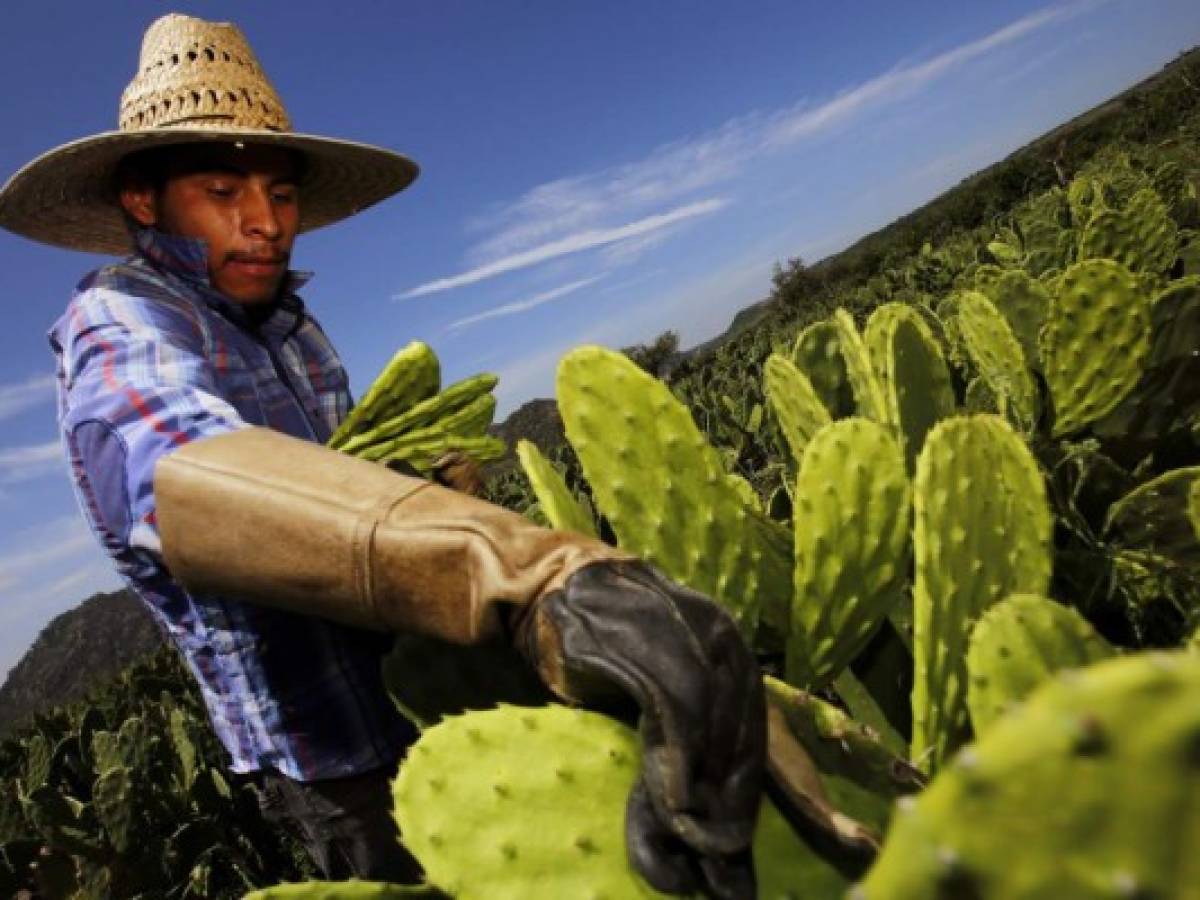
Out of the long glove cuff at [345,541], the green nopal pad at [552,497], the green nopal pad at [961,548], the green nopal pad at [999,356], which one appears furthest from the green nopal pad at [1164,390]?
the long glove cuff at [345,541]

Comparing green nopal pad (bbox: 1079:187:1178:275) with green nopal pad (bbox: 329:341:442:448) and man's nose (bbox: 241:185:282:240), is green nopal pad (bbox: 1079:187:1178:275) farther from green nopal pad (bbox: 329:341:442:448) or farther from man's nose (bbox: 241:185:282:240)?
man's nose (bbox: 241:185:282:240)

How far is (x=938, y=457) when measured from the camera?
2.67 ft

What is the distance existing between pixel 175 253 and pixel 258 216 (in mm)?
153

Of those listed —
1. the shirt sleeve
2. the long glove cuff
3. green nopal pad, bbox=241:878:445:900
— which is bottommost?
green nopal pad, bbox=241:878:445:900

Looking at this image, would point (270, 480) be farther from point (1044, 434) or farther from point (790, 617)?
point (1044, 434)

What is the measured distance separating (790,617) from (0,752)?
27.8 ft

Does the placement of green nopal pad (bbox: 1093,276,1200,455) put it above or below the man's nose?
below

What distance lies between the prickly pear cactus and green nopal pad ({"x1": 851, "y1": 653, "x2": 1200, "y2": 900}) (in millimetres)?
638

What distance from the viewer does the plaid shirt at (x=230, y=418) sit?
1.04m

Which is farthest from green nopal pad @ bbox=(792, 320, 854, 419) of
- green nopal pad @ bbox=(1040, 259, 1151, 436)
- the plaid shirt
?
the plaid shirt

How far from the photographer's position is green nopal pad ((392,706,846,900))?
2.22ft

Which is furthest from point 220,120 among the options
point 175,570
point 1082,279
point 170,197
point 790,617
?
point 1082,279

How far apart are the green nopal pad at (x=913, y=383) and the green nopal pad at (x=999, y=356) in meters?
0.34

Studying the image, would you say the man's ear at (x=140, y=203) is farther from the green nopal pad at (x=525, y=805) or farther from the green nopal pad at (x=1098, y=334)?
the green nopal pad at (x=1098, y=334)
